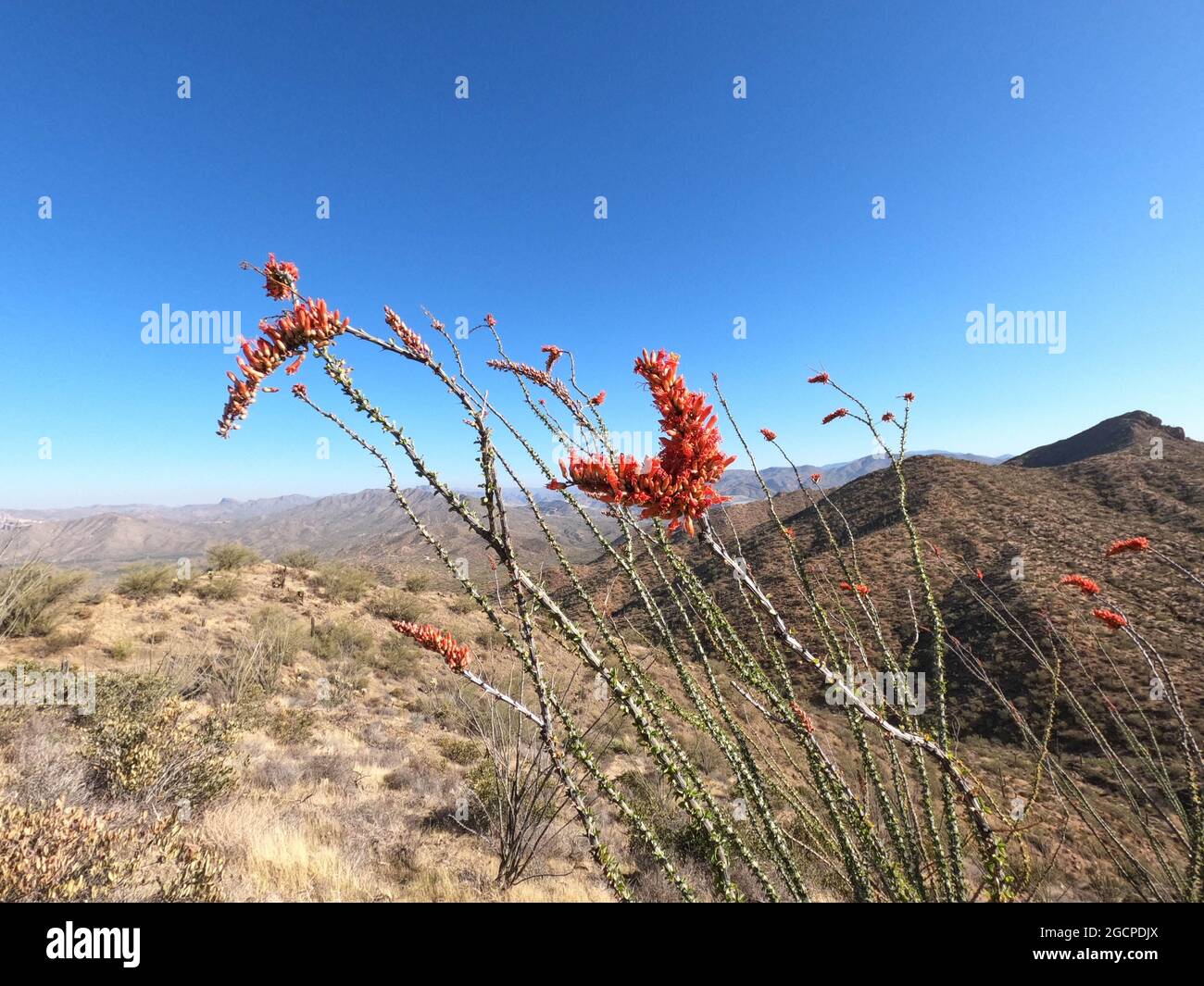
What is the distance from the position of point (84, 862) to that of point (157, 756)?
8.17 feet

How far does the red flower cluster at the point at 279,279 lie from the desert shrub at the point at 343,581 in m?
17.7

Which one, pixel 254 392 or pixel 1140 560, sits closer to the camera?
pixel 254 392

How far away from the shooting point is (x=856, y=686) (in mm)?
1812

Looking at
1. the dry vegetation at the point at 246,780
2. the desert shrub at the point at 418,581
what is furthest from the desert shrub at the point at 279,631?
the desert shrub at the point at 418,581

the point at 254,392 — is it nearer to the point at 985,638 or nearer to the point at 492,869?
the point at 492,869

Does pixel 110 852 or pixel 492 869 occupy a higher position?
pixel 110 852

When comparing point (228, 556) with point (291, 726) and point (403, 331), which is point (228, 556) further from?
point (403, 331)

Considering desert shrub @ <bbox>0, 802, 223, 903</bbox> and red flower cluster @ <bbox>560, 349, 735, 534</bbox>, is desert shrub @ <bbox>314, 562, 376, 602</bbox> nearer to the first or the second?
desert shrub @ <bbox>0, 802, 223, 903</bbox>

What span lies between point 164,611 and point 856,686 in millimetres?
16770

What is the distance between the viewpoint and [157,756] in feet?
15.6

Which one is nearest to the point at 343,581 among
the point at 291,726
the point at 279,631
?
the point at 279,631

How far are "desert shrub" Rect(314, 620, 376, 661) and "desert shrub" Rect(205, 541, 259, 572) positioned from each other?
20.1 feet

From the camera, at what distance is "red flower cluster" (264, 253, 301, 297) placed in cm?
146
